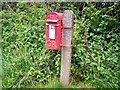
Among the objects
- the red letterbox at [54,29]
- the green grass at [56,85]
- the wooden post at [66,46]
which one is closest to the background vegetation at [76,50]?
the green grass at [56,85]

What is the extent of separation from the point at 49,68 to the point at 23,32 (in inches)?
32.7

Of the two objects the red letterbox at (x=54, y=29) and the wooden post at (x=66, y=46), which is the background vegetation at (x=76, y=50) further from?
the red letterbox at (x=54, y=29)

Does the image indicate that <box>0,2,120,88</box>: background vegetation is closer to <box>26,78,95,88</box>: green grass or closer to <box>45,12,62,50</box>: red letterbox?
<box>26,78,95,88</box>: green grass

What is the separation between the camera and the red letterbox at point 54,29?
305 cm

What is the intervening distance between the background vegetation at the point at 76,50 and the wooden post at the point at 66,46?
0.13 meters

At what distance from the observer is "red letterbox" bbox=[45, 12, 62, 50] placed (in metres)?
3.05

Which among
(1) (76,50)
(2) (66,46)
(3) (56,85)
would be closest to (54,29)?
(2) (66,46)

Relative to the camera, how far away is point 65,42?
3.16m

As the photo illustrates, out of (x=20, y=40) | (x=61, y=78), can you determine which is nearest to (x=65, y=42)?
(x=61, y=78)

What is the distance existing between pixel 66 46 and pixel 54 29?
265mm

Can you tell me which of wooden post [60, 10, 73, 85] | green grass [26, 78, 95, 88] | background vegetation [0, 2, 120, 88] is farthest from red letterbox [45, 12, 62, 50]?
green grass [26, 78, 95, 88]

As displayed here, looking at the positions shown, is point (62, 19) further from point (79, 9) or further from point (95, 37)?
point (79, 9)

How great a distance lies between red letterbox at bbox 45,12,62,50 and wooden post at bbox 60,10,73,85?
69 mm

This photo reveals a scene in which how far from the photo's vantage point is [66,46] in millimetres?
3150
